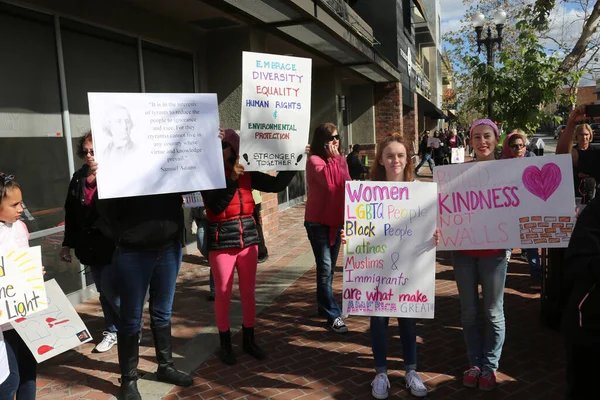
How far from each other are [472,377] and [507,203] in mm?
1255

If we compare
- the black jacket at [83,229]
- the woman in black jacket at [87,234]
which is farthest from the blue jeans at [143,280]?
the black jacket at [83,229]

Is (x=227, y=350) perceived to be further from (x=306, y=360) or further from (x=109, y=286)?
(x=109, y=286)

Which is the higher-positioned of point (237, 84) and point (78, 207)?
point (237, 84)

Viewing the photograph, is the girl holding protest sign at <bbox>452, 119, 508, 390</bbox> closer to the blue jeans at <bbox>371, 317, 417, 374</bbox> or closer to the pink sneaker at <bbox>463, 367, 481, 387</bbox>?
the pink sneaker at <bbox>463, 367, 481, 387</bbox>

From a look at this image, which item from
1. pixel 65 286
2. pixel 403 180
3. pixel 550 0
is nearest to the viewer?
pixel 403 180

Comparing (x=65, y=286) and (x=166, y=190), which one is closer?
(x=166, y=190)

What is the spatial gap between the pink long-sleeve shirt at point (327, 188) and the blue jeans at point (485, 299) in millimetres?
1259

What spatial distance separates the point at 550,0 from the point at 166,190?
646cm

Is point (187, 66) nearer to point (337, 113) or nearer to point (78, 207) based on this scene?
point (78, 207)

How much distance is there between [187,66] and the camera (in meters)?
8.30

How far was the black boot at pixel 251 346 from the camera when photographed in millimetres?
4250

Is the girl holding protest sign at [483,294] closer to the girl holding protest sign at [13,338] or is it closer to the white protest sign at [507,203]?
the white protest sign at [507,203]

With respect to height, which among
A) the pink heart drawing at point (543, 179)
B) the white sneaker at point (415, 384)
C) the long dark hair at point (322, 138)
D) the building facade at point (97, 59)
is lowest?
the white sneaker at point (415, 384)

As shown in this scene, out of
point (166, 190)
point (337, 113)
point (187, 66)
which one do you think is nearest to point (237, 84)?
point (187, 66)
